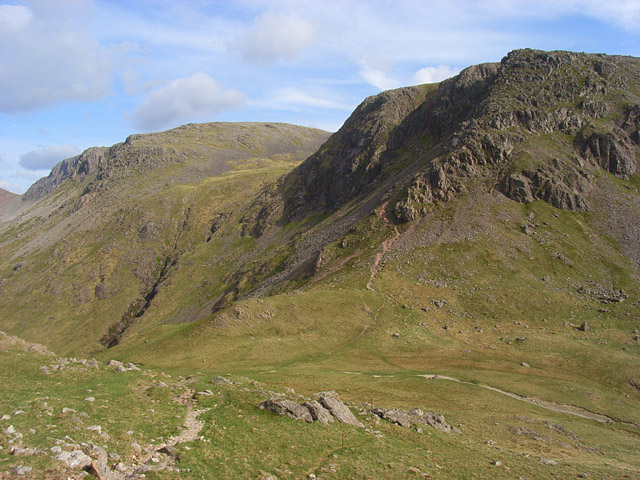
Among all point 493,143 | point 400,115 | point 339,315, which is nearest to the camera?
point 339,315

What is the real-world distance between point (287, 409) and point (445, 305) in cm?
5440

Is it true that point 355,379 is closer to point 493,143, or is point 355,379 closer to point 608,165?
point 493,143

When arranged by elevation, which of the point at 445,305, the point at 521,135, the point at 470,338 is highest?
the point at 521,135

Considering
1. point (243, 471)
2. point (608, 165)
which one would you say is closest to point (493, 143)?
point (608, 165)

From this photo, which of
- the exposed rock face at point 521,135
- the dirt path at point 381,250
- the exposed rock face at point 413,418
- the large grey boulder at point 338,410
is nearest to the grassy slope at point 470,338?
the dirt path at point 381,250

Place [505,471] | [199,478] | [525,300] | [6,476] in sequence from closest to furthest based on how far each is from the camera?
[6,476]
[199,478]
[505,471]
[525,300]

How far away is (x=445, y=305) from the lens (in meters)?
73.3

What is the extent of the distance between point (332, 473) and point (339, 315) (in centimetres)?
4854

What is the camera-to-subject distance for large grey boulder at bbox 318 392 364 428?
26109mm

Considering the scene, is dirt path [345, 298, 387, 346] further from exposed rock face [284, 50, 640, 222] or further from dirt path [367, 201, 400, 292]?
exposed rock face [284, 50, 640, 222]

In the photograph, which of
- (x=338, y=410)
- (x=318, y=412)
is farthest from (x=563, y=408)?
(x=318, y=412)

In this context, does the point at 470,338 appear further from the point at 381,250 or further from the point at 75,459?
the point at 75,459

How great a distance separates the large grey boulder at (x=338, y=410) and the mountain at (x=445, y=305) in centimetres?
112

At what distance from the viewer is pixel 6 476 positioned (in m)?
13.0
